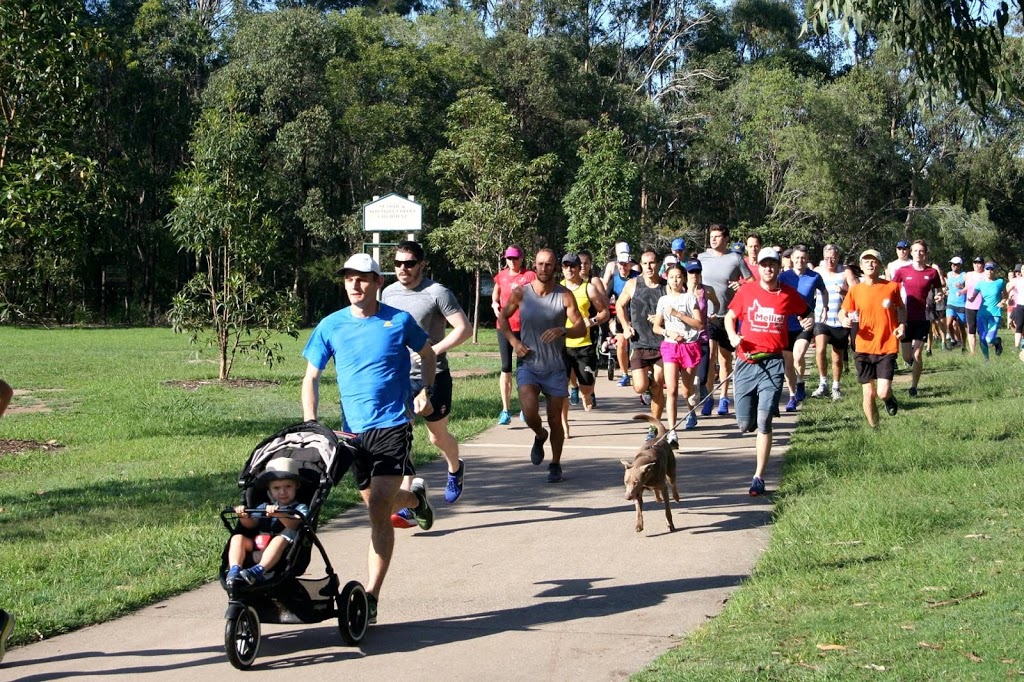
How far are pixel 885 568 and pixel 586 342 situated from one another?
6.24 m

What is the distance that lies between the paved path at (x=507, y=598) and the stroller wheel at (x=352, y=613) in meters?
0.09

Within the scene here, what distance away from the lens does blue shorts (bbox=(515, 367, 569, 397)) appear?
1016cm

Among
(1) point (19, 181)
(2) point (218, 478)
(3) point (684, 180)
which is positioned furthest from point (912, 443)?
(3) point (684, 180)

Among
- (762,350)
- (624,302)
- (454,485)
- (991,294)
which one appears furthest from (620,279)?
(991,294)

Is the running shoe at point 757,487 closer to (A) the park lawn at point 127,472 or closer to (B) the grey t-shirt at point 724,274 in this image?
(A) the park lawn at point 127,472

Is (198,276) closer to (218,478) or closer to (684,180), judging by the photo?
(218,478)

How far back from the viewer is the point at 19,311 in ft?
40.0

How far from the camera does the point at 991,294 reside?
72.8 feet

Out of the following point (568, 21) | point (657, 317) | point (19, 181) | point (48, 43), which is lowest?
point (657, 317)

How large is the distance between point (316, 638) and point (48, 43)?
8.48 m

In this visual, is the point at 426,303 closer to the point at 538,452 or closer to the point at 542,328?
the point at 542,328

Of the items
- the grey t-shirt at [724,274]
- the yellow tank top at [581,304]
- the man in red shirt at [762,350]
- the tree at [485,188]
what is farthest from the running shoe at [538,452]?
the tree at [485,188]

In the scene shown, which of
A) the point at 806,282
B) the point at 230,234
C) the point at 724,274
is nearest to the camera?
the point at 724,274

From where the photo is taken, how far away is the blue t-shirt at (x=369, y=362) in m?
6.25
